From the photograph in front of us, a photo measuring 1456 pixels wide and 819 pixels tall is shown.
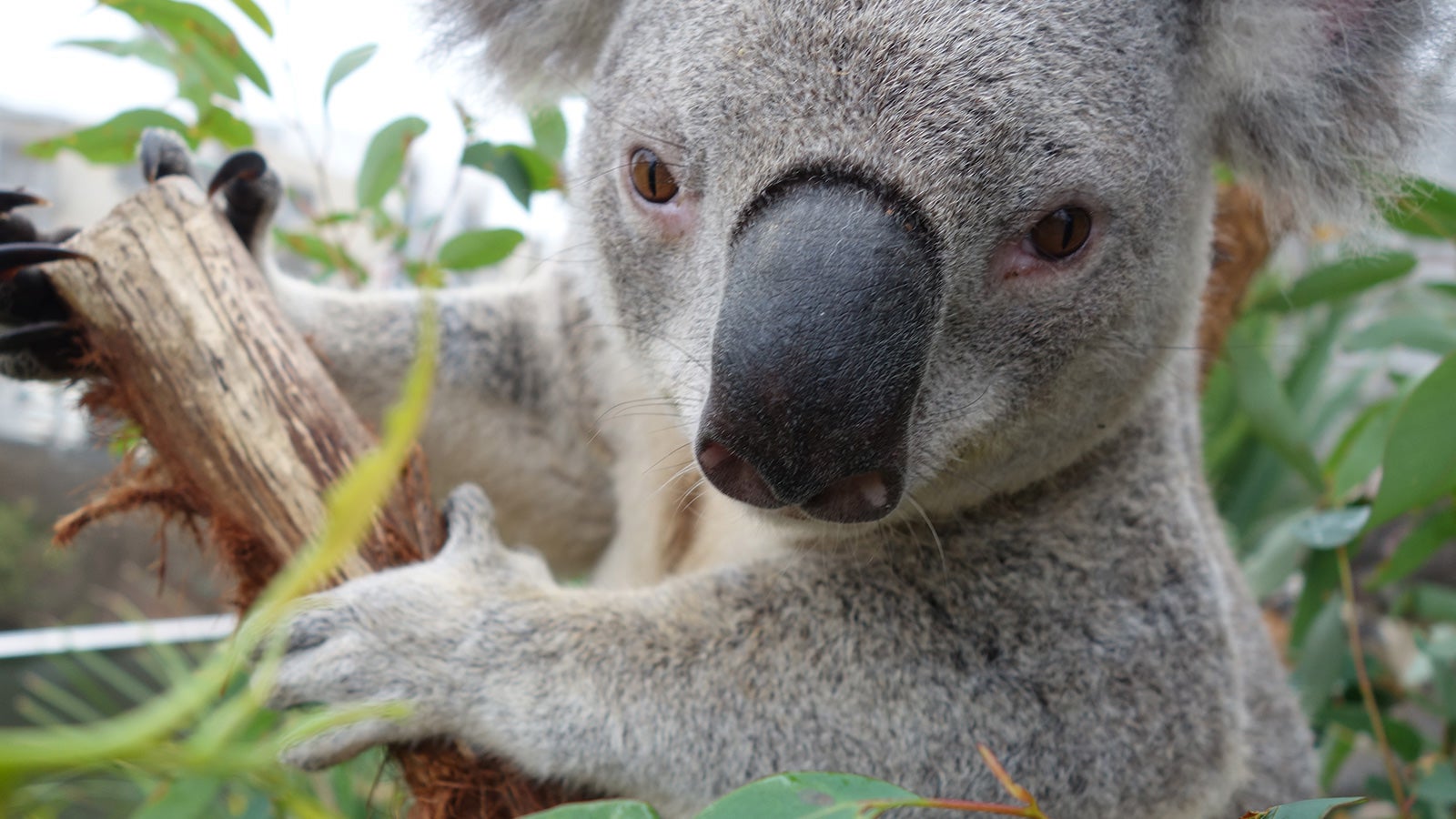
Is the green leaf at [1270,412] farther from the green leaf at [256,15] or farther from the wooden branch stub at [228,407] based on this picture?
the green leaf at [256,15]

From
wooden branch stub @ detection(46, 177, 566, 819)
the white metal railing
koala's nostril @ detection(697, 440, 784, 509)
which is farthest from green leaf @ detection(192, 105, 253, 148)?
the white metal railing

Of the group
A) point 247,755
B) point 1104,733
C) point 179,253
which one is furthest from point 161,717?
point 1104,733

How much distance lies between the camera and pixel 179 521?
164 centimetres

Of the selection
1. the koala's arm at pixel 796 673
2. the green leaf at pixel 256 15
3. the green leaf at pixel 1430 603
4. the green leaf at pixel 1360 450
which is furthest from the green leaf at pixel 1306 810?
the green leaf at pixel 1430 603

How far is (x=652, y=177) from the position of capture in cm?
140

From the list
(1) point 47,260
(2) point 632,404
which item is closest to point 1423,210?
(2) point 632,404

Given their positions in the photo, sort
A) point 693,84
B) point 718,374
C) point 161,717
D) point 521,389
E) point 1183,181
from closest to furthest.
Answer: point 161,717 → point 718,374 → point 693,84 → point 1183,181 → point 521,389

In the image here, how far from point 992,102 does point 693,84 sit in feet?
1.22

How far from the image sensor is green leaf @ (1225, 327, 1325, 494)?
2.71m

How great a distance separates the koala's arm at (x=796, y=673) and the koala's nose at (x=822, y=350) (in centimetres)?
39

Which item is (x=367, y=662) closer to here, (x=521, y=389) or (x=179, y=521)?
(x=179, y=521)

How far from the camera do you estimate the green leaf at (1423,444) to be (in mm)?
1690

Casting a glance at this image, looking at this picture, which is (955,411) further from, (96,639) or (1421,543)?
(96,639)

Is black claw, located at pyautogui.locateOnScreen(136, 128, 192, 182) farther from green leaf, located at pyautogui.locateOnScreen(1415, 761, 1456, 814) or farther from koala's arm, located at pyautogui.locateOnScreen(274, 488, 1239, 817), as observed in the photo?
green leaf, located at pyautogui.locateOnScreen(1415, 761, 1456, 814)
